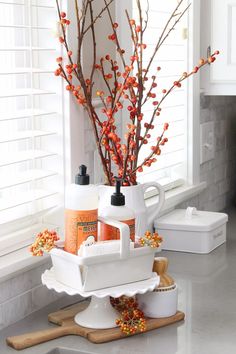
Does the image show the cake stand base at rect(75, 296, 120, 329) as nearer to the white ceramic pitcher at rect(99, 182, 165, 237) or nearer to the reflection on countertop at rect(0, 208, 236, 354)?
the reflection on countertop at rect(0, 208, 236, 354)

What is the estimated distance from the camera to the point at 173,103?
10.4 feet

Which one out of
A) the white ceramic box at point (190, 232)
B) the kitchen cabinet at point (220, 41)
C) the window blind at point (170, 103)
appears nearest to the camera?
the white ceramic box at point (190, 232)

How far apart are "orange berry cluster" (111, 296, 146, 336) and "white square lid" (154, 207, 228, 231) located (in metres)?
0.79

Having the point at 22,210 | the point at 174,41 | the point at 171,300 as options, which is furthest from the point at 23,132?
the point at 174,41

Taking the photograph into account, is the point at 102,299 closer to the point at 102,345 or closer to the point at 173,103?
the point at 102,345

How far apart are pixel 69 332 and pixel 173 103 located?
4.86ft

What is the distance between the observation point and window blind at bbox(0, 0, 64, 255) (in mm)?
2115

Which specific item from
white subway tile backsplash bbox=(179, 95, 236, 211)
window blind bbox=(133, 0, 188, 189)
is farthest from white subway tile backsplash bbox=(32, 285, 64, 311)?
white subway tile backsplash bbox=(179, 95, 236, 211)

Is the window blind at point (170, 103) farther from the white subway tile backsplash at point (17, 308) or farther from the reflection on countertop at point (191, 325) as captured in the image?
the white subway tile backsplash at point (17, 308)

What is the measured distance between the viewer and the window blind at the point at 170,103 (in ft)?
9.66

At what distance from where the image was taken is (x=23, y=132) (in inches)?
85.2

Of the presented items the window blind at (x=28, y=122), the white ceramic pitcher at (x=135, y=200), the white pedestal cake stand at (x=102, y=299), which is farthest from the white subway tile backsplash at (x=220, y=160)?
the white pedestal cake stand at (x=102, y=299)

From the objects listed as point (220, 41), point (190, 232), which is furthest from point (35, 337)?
point (220, 41)

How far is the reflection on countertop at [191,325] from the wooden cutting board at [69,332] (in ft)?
0.04
